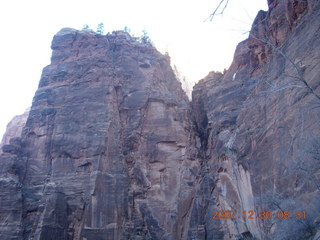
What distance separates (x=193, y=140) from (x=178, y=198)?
241 inches

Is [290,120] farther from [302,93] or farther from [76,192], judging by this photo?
[76,192]

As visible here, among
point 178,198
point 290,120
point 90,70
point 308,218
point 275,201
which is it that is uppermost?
point 90,70

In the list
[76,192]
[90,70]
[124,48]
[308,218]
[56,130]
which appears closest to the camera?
[308,218]

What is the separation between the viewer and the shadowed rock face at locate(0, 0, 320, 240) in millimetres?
18781

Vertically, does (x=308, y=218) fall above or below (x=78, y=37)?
below

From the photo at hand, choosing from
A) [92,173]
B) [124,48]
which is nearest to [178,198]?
[92,173]

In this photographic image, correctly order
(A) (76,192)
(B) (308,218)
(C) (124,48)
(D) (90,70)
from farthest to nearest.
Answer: (C) (124,48) → (D) (90,70) → (A) (76,192) → (B) (308,218)

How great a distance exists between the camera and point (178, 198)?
1074 inches

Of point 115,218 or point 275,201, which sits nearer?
point 275,201
